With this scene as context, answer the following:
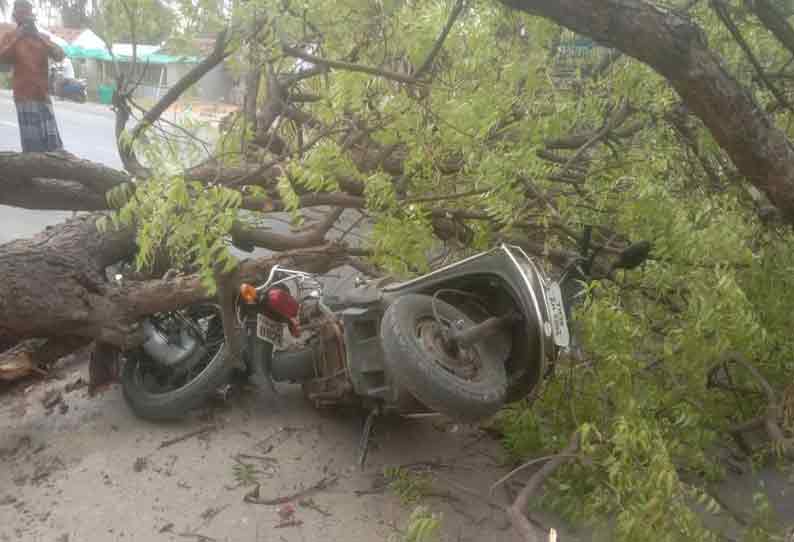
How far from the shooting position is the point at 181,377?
4.05 metres

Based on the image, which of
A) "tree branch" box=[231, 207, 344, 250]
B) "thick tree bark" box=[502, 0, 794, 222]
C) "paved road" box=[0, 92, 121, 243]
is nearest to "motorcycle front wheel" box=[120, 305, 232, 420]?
"tree branch" box=[231, 207, 344, 250]

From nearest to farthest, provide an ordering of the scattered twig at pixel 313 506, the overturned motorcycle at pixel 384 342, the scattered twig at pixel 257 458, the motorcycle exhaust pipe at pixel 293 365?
1. the overturned motorcycle at pixel 384 342
2. the scattered twig at pixel 313 506
3. the scattered twig at pixel 257 458
4. the motorcycle exhaust pipe at pixel 293 365

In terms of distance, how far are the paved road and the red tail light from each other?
4.23 meters

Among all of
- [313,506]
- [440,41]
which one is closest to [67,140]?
[440,41]

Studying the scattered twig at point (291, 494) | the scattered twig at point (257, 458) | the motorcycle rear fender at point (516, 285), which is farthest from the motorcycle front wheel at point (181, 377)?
the motorcycle rear fender at point (516, 285)

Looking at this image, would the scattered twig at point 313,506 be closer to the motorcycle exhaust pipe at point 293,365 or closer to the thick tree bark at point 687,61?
the motorcycle exhaust pipe at point 293,365

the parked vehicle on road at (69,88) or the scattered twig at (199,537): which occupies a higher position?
the scattered twig at (199,537)

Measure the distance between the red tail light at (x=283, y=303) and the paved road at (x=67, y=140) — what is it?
423 centimetres

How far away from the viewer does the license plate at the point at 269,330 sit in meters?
3.87

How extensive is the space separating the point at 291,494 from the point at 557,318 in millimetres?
1679

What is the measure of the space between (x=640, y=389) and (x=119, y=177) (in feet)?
9.92

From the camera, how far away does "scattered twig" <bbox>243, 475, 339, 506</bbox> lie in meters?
3.33

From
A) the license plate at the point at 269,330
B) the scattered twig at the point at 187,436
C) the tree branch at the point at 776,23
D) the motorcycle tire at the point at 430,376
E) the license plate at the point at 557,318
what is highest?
the tree branch at the point at 776,23

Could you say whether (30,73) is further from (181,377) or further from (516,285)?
(516,285)
